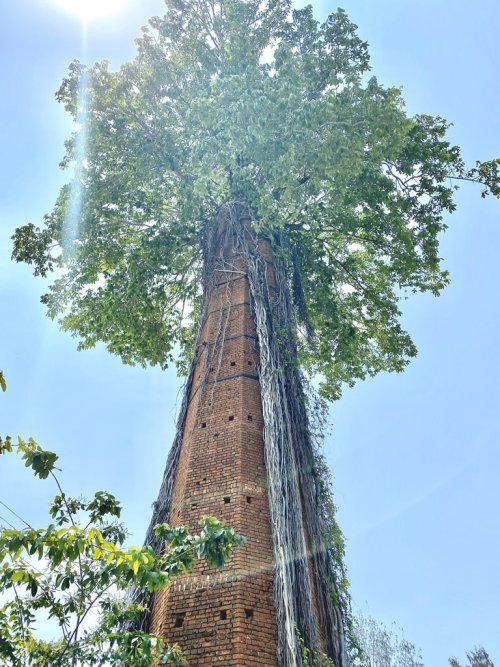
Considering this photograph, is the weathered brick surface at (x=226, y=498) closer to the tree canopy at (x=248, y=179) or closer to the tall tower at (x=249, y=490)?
the tall tower at (x=249, y=490)

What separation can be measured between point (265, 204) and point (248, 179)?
868 mm

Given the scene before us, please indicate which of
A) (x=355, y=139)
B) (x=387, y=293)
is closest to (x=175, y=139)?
(x=355, y=139)

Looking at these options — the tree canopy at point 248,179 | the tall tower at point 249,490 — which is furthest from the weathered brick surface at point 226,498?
the tree canopy at point 248,179

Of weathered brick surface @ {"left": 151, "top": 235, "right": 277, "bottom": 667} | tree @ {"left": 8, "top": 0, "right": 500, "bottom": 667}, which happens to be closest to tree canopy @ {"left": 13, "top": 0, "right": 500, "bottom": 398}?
tree @ {"left": 8, "top": 0, "right": 500, "bottom": 667}

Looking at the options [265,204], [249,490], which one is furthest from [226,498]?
[265,204]

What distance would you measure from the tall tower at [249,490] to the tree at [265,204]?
6cm

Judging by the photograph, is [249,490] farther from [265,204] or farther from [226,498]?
[265,204]

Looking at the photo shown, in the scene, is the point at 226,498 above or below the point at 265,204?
below

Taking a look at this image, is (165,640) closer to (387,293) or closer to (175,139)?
(175,139)

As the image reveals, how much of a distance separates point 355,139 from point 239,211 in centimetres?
340

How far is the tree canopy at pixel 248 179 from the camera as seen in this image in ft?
29.0

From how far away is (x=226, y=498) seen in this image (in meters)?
6.70

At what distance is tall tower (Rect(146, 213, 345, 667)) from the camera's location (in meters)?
5.52

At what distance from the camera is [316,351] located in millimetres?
11039
